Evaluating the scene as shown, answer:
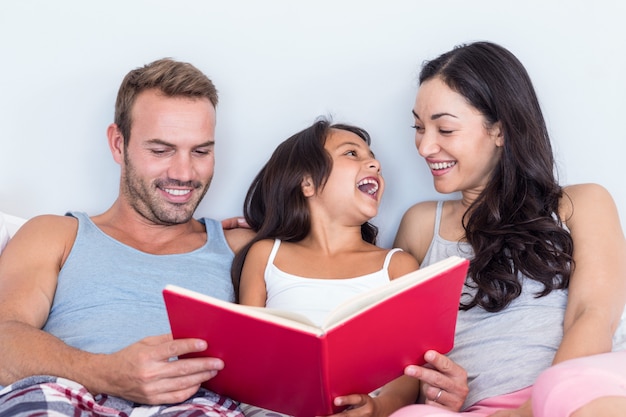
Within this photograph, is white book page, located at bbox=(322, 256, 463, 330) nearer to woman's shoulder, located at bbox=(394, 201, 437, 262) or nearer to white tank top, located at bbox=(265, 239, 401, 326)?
white tank top, located at bbox=(265, 239, 401, 326)

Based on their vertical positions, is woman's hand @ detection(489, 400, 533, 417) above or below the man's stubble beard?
below

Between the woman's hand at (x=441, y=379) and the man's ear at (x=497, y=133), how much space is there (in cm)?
73

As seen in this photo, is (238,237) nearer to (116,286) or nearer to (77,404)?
(116,286)

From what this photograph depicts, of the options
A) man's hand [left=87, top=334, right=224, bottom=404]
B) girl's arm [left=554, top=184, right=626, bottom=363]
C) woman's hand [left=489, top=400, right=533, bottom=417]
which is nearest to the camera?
man's hand [left=87, top=334, right=224, bottom=404]

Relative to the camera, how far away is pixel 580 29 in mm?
2316

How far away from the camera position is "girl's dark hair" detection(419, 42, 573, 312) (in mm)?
1830

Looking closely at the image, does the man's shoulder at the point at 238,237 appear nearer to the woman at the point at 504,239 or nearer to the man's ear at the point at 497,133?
the woman at the point at 504,239

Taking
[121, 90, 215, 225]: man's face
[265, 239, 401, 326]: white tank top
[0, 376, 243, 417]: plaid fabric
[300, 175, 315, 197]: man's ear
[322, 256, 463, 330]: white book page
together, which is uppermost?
[121, 90, 215, 225]: man's face

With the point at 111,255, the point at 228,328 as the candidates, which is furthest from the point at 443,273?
the point at 111,255

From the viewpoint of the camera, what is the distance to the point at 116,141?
6.97 feet

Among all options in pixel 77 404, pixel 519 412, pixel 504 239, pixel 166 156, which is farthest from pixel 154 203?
pixel 519 412

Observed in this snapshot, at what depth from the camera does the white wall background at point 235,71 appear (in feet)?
7.74

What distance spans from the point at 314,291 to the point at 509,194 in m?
0.60

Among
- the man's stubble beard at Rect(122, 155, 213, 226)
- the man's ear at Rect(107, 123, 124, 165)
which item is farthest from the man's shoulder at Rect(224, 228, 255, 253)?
the man's ear at Rect(107, 123, 124, 165)
